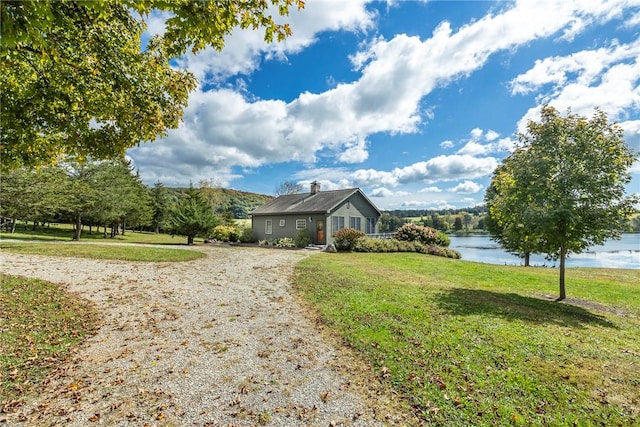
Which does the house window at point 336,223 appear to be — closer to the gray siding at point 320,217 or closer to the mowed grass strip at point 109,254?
the gray siding at point 320,217

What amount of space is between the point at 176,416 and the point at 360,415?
218 centimetres

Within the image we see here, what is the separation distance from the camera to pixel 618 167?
28.2 feet

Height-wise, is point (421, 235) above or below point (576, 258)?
above

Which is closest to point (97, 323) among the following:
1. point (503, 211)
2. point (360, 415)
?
point (360, 415)

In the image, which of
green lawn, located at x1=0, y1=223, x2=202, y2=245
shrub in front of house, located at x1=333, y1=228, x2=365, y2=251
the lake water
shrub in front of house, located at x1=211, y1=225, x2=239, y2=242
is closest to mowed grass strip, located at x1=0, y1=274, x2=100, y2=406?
shrub in front of house, located at x1=333, y1=228, x2=365, y2=251

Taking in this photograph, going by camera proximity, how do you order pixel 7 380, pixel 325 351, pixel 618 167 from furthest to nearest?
pixel 618 167 < pixel 325 351 < pixel 7 380

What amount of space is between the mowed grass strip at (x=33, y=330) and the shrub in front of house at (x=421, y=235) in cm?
2154

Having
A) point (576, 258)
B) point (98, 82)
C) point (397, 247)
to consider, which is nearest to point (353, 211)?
point (397, 247)

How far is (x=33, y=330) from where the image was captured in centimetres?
564

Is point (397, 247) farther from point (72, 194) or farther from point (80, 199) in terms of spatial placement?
point (80, 199)

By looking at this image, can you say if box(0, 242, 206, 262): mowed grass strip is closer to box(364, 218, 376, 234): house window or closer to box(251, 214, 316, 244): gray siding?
box(251, 214, 316, 244): gray siding

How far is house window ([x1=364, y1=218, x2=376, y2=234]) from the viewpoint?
96.8ft

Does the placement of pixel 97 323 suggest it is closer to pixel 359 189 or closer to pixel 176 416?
pixel 176 416

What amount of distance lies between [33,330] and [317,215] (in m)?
20.6
